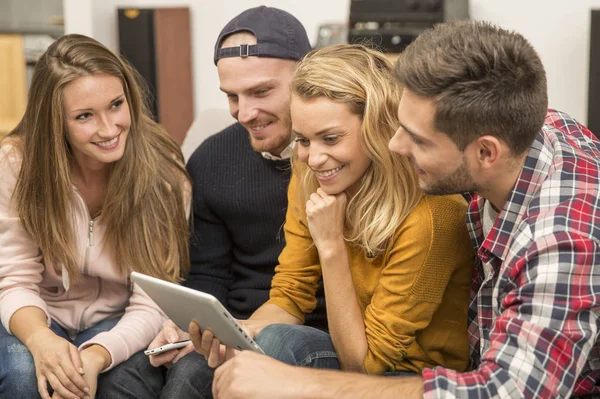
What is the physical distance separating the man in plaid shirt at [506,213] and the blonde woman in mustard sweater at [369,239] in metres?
0.14

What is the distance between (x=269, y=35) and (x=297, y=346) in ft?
2.54

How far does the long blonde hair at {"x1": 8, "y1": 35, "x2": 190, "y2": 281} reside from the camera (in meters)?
1.91

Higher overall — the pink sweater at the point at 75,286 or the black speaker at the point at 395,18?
the black speaker at the point at 395,18

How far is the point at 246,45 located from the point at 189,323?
0.73 meters

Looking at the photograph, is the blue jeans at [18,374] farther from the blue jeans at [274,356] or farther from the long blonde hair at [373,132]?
the long blonde hair at [373,132]

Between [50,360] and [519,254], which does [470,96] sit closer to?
[519,254]

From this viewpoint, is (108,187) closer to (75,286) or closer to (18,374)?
(75,286)

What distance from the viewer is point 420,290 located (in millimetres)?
1578

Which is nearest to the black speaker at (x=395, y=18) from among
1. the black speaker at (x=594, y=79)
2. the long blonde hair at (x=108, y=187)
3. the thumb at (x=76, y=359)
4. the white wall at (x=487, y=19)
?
the white wall at (x=487, y=19)

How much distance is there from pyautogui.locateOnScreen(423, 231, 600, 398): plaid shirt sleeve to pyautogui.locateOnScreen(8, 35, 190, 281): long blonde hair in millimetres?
939

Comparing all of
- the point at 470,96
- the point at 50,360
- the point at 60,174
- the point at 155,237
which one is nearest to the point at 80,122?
the point at 60,174

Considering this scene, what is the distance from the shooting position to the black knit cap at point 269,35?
78.3 inches

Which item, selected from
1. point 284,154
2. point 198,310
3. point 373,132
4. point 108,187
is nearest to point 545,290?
point 373,132

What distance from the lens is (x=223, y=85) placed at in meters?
2.01
